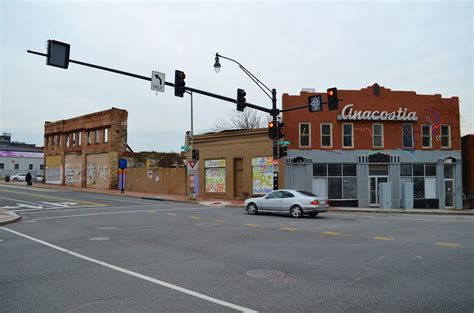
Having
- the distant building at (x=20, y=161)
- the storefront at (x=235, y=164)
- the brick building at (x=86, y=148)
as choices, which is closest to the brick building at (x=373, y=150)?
the storefront at (x=235, y=164)

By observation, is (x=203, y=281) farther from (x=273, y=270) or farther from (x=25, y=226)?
(x=25, y=226)

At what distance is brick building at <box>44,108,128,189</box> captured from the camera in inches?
1727

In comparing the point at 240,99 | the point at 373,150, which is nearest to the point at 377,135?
the point at 373,150

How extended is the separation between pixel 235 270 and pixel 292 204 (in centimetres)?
1149

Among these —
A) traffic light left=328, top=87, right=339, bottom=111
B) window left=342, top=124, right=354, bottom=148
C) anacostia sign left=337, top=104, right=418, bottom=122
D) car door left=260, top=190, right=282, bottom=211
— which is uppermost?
anacostia sign left=337, top=104, right=418, bottom=122

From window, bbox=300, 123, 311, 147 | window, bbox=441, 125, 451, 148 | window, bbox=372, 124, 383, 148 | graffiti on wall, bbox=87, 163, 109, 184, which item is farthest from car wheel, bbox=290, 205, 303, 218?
graffiti on wall, bbox=87, 163, 109, 184

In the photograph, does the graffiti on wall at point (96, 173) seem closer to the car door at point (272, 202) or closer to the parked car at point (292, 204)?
the parked car at point (292, 204)

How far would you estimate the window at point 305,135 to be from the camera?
29.1 m

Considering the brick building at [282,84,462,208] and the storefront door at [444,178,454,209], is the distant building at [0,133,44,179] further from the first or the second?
the storefront door at [444,178,454,209]

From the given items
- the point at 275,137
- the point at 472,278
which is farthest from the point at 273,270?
the point at 275,137

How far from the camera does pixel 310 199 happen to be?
61.2 ft

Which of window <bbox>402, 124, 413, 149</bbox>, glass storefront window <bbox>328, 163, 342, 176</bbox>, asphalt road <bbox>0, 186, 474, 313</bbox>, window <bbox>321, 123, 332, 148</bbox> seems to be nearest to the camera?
asphalt road <bbox>0, 186, 474, 313</bbox>

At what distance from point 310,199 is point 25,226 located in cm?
1204

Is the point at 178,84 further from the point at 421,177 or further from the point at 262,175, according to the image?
the point at 421,177
